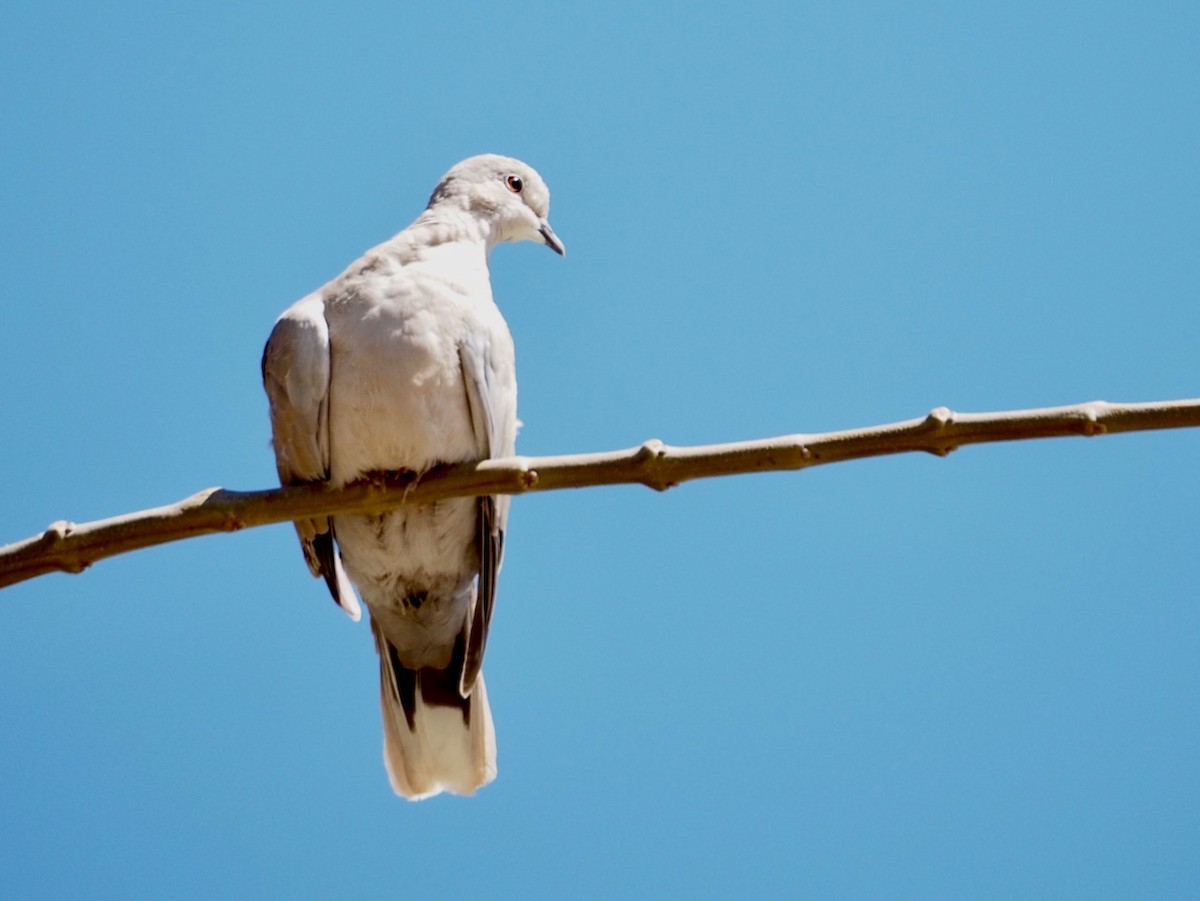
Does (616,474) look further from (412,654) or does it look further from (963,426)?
(412,654)

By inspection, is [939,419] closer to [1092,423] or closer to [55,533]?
[1092,423]

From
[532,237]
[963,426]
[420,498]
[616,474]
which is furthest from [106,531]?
[532,237]

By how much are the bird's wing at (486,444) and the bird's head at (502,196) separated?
117 cm

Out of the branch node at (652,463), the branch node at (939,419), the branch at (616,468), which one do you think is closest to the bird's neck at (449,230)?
the branch at (616,468)

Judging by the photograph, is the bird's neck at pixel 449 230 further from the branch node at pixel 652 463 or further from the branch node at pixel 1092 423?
the branch node at pixel 1092 423

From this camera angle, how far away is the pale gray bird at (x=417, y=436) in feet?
17.0

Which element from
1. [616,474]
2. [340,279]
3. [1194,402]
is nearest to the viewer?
[1194,402]

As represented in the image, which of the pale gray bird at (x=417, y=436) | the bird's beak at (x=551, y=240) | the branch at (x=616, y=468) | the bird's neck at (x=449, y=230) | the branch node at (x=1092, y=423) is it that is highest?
the bird's beak at (x=551, y=240)

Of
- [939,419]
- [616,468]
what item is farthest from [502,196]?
[939,419]

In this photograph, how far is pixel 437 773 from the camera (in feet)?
19.3

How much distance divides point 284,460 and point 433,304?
769mm

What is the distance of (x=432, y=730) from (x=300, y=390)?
1.53 m

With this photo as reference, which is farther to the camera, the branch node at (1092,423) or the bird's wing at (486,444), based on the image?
the bird's wing at (486,444)

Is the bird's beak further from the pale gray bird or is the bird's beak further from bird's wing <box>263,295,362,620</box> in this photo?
bird's wing <box>263,295,362,620</box>
